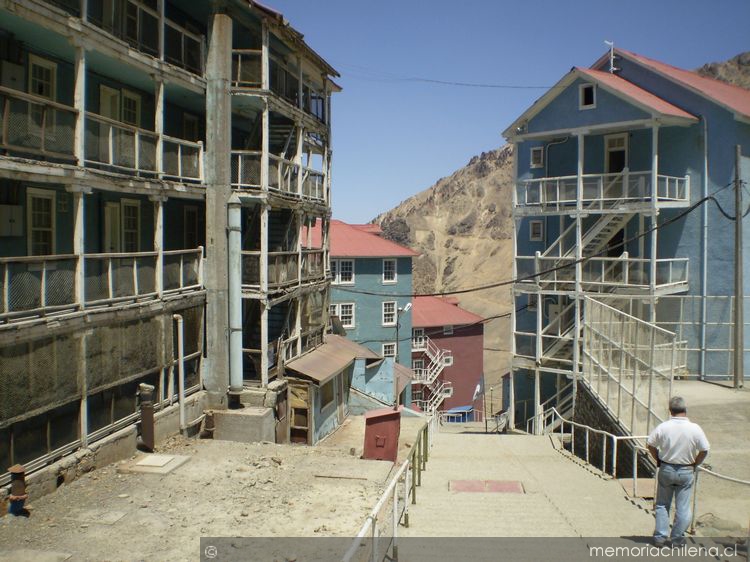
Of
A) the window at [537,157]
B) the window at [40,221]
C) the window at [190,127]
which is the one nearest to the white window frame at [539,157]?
the window at [537,157]

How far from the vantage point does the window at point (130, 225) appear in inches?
647

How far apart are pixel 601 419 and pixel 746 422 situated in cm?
334

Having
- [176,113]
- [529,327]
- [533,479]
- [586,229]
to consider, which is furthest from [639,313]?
[176,113]

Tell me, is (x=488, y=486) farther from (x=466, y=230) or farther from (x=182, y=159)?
(x=466, y=230)

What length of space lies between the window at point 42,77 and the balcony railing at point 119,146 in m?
1.01

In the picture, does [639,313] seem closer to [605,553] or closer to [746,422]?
[746,422]

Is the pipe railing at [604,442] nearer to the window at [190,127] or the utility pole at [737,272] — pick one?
the utility pole at [737,272]

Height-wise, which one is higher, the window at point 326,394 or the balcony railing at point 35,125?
the balcony railing at point 35,125

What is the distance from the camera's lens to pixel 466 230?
392 ft

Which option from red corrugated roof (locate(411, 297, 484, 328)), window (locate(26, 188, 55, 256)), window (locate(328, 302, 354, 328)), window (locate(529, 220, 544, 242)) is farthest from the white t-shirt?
red corrugated roof (locate(411, 297, 484, 328))

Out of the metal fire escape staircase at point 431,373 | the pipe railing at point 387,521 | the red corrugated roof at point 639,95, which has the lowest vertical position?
the metal fire escape staircase at point 431,373

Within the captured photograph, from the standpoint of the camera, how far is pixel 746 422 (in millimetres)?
15977

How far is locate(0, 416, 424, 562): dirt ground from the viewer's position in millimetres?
9625

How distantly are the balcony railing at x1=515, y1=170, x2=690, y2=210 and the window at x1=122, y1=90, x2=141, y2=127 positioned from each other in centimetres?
1480
